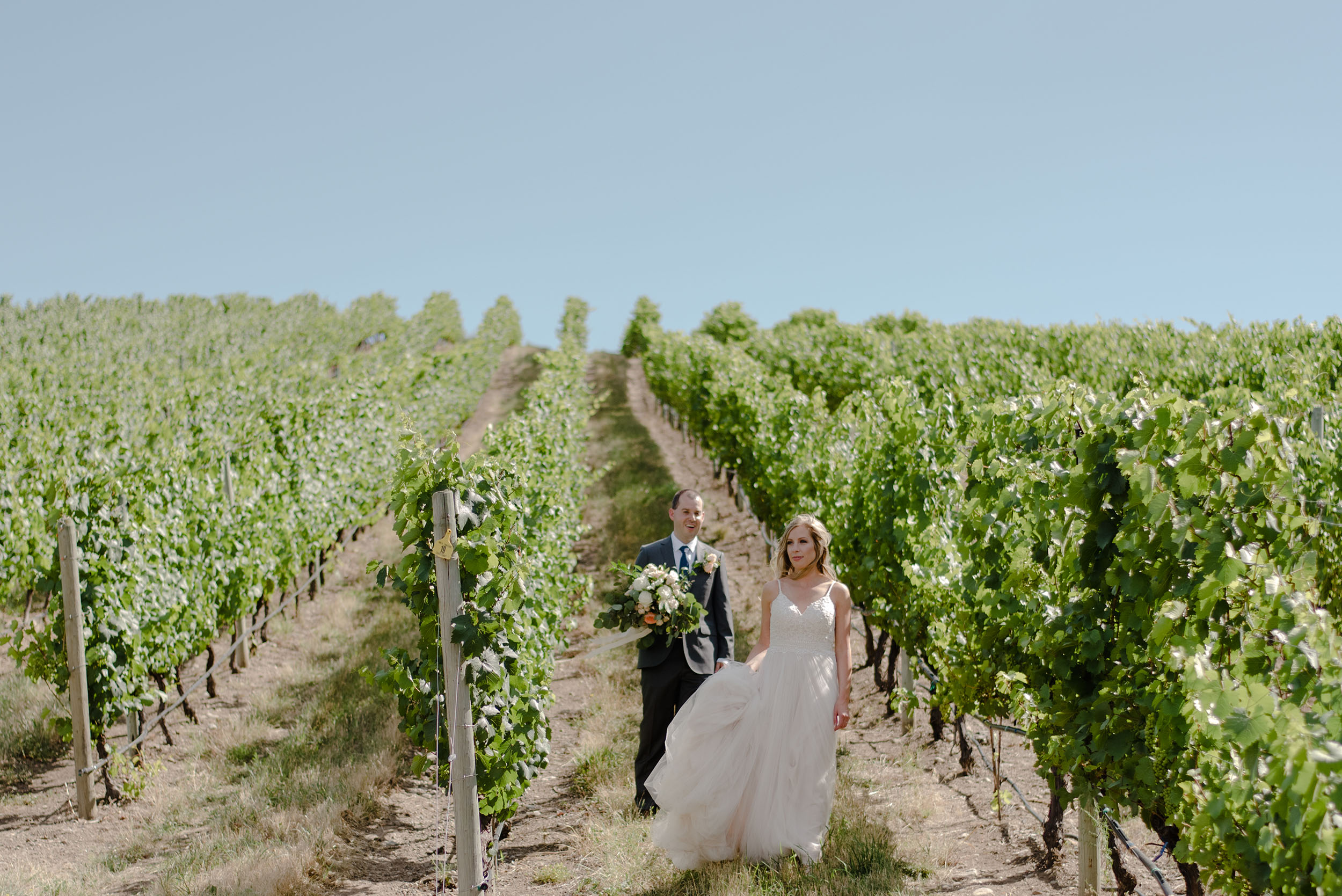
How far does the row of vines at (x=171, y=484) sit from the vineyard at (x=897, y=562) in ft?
0.12

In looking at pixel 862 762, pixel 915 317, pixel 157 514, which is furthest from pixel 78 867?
pixel 915 317

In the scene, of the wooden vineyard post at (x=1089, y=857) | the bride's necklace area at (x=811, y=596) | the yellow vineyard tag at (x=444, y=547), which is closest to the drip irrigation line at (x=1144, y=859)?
the wooden vineyard post at (x=1089, y=857)

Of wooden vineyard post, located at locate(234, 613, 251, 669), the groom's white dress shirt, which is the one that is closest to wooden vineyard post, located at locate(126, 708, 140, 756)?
wooden vineyard post, located at locate(234, 613, 251, 669)

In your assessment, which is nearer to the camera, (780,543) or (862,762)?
(780,543)

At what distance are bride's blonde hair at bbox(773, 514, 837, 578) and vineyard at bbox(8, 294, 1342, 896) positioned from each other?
70 centimetres

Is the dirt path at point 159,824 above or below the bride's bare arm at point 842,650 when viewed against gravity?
below

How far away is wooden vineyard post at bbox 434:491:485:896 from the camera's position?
3.91 meters

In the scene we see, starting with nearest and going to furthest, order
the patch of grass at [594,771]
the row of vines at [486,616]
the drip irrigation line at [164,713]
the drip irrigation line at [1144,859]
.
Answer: the drip irrigation line at [1144,859] → the row of vines at [486,616] → the patch of grass at [594,771] → the drip irrigation line at [164,713]

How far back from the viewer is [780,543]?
14.9ft

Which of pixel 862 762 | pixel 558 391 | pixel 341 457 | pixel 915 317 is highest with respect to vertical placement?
pixel 915 317

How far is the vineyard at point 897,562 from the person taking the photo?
2793 millimetres

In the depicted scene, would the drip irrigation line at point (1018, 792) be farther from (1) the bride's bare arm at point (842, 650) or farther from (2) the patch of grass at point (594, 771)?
(2) the patch of grass at point (594, 771)

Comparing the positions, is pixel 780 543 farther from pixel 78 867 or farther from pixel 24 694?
pixel 24 694

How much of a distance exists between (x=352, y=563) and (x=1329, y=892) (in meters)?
11.7
